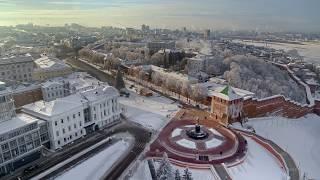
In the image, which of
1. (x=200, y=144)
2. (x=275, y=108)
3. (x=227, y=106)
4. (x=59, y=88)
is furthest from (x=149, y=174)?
(x=275, y=108)

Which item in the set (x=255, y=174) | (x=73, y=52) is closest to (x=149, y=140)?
(x=255, y=174)

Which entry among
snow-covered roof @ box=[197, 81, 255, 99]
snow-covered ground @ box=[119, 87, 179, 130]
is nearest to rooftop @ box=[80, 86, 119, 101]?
snow-covered ground @ box=[119, 87, 179, 130]

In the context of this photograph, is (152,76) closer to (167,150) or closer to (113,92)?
(113,92)

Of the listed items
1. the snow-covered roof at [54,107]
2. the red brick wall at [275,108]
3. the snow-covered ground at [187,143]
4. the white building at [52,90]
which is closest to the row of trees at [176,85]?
the red brick wall at [275,108]

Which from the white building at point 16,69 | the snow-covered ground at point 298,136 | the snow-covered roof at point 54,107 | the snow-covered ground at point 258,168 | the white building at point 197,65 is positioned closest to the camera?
the snow-covered ground at point 258,168

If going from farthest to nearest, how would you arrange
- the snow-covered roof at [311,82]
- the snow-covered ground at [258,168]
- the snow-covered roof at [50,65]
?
the snow-covered roof at [311,82], the snow-covered roof at [50,65], the snow-covered ground at [258,168]

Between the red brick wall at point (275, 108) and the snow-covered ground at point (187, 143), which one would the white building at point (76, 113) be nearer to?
the snow-covered ground at point (187, 143)

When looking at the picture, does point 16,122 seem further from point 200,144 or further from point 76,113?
point 200,144

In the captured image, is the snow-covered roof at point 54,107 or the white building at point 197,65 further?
the white building at point 197,65
